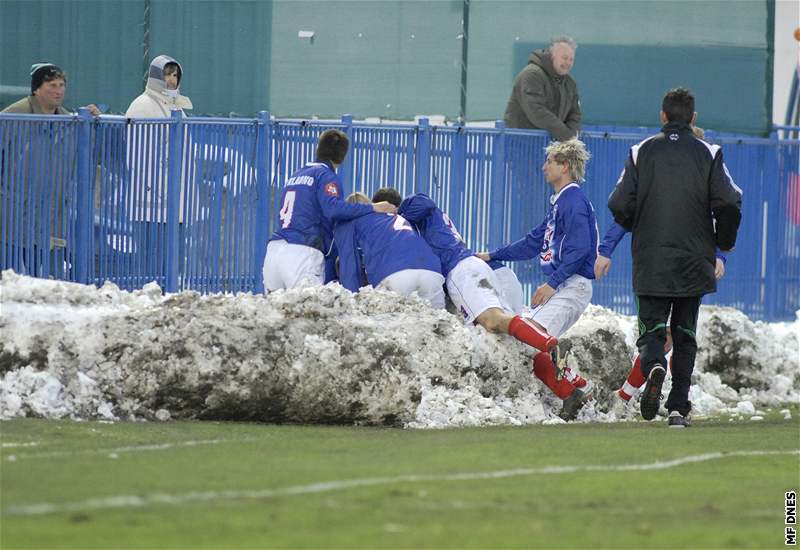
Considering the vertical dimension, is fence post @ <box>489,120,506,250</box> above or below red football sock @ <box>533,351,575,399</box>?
above

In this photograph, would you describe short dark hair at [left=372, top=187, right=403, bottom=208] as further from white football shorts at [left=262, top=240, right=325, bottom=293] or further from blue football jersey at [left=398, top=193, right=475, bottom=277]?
white football shorts at [left=262, top=240, right=325, bottom=293]

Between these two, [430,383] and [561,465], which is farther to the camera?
[430,383]

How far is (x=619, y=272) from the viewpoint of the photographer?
16219 millimetres

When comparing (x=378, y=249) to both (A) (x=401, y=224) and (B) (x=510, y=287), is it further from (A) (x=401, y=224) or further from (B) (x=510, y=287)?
(B) (x=510, y=287)

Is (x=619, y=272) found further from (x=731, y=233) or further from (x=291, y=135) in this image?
(x=731, y=233)

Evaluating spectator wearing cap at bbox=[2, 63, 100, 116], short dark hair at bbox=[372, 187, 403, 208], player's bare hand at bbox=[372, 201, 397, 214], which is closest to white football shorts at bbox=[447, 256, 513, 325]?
player's bare hand at bbox=[372, 201, 397, 214]

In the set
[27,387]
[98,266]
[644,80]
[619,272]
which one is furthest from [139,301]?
[644,80]

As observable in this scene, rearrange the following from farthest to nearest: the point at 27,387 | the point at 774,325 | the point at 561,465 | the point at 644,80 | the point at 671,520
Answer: the point at 644,80 → the point at 774,325 → the point at 27,387 → the point at 561,465 → the point at 671,520

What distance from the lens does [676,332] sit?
11.2 metres

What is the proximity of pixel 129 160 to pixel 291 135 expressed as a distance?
1.45 meters

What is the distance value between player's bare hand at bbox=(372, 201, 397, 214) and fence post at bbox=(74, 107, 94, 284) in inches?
113

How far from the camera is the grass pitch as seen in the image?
6.32 m
